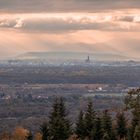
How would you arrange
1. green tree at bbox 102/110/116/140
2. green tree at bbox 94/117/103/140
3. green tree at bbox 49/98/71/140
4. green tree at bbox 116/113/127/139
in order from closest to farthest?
green tree at bbox 49/98/71/140, green tree at bbox 94/117/103/140, green tree at bbox 102/110/116/140, green tree at bbox 116/113/127/139

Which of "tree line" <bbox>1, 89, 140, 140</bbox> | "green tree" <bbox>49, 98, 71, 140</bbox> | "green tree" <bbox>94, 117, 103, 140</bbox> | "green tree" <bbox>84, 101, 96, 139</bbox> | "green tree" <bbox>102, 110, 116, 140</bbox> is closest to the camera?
"green tree" <bbox>49, 98, 71, 140</bbox>

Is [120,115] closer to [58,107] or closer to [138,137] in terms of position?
[58,107]

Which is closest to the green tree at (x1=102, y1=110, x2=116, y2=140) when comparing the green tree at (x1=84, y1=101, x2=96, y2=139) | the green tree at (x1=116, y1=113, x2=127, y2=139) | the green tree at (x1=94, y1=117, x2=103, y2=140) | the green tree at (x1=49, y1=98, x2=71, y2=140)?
the green tree at (x1=94, y1=117, x2=103, y2=140)

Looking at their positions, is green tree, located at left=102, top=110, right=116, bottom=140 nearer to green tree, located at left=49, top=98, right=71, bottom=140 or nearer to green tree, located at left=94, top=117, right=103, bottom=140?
green tree, located at left=94, top=117, right=103, bottom=140

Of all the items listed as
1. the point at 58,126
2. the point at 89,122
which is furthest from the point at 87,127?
the point at 58,126

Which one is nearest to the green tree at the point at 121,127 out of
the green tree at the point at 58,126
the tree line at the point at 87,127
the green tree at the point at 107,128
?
the tree line at the point at 87,127

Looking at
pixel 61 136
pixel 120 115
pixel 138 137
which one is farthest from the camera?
pixel 120 115

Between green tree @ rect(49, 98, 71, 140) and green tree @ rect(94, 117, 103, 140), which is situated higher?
green tree @ rect(49, 98, 71, 140)

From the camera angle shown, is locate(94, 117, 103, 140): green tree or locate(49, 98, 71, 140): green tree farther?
locate(94, 117, 103, 140): green tree

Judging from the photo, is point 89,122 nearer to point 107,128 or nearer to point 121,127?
point 107,128

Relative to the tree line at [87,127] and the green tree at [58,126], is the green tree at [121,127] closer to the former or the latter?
the tree line at [87,127]

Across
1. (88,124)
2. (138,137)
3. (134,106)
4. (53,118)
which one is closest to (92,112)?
(88,124)
